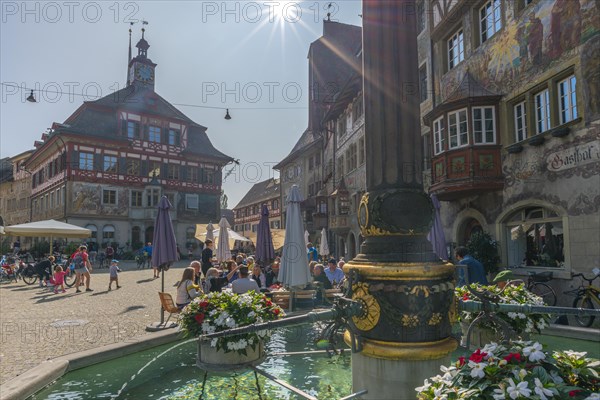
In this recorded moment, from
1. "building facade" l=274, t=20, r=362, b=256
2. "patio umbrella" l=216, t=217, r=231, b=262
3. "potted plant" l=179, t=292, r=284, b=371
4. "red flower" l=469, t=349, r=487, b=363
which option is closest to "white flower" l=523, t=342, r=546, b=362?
"red flower" l=469, t=349, r=487, b=363

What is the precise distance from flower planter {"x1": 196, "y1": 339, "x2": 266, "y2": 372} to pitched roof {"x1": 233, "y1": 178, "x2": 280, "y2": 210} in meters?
47.3

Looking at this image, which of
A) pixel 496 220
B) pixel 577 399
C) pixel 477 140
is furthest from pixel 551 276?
pixel 577 399

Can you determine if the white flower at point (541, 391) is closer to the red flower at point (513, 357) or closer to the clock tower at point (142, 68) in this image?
the red flower at point (513, 357)

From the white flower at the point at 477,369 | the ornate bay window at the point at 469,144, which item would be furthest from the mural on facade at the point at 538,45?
the white flower at the point at 477,369

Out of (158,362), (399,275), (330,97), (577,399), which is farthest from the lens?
(330,97)

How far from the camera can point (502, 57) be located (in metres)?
12.9

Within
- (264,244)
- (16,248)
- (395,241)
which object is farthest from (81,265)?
(16,248)

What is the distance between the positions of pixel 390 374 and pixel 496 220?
12113 millimetres

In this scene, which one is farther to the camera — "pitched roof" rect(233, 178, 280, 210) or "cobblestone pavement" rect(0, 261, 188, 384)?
"pitched roof" rect(233, 178, 280, 210)

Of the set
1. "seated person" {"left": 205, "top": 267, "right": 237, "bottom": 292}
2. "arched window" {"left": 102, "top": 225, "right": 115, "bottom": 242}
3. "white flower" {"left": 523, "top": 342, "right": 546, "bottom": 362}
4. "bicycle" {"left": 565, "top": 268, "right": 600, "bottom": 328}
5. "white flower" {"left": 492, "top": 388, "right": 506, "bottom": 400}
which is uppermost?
"arched window" {"left": 102, "top": 225, "right": 115, "bottom": 242}

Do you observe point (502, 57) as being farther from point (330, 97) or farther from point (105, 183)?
point (105, 183)

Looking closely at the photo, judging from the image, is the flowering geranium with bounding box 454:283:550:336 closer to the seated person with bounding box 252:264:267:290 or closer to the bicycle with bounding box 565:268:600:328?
the bicycle with bounding box 565:268:600:328

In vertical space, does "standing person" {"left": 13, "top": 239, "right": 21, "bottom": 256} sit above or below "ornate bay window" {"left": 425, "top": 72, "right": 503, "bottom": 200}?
below

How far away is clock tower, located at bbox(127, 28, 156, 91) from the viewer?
45188 millimetres
